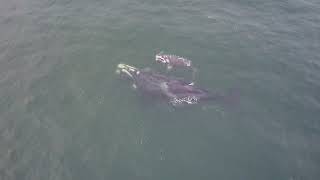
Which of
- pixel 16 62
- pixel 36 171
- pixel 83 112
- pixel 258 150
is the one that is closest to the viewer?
pixel 36 171

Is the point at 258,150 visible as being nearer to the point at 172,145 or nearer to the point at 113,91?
the point at 172,145

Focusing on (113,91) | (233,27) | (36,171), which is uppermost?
(233,27)

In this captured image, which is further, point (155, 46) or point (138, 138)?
point (155, 46)

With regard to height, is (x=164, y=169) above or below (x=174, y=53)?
below

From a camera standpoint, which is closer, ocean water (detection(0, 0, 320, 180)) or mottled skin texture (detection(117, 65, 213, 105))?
ocean water (detection(0, 0, 320, 180))

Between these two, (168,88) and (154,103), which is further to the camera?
(168,88)

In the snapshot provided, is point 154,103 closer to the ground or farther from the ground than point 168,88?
closer to the ground

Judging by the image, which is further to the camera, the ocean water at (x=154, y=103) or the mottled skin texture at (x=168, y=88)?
the mottled skin texture at (x=168, y=88)

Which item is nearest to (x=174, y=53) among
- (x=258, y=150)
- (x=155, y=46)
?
(x=155, y=46)
